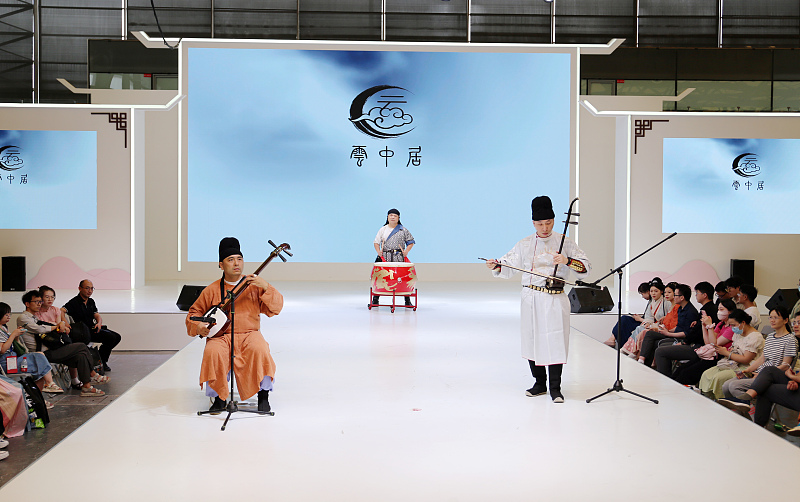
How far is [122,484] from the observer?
2883 mm

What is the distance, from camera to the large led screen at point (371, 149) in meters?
10.6

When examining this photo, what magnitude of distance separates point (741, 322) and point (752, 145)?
19.4 ft

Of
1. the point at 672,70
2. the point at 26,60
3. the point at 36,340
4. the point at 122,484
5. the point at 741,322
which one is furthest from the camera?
the point at 26,60

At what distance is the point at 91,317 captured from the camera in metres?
6.24

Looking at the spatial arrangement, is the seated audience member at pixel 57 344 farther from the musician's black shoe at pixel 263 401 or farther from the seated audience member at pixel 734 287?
the seated audience member at pixel 734 287

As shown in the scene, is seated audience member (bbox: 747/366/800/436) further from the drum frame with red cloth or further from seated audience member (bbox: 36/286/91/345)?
seated audience member (bbox: 36/286/91/345)

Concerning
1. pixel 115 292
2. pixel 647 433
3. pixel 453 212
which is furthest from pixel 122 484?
pixel 453 212

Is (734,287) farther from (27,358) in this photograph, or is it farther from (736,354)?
(27,358)

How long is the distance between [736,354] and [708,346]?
0.41 m

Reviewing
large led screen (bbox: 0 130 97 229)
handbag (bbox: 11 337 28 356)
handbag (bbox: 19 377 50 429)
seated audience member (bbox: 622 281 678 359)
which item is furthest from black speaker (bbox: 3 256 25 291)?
seated audience member (bbox: 622 281 678 359)

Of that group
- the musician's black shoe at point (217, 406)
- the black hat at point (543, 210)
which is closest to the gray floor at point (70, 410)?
the musician's black shoe at point (217, 406)

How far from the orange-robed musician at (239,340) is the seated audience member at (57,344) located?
81.1 inches

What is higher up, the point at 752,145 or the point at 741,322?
the point at 752,145

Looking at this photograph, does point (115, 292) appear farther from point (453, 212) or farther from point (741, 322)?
point (741, 322)
